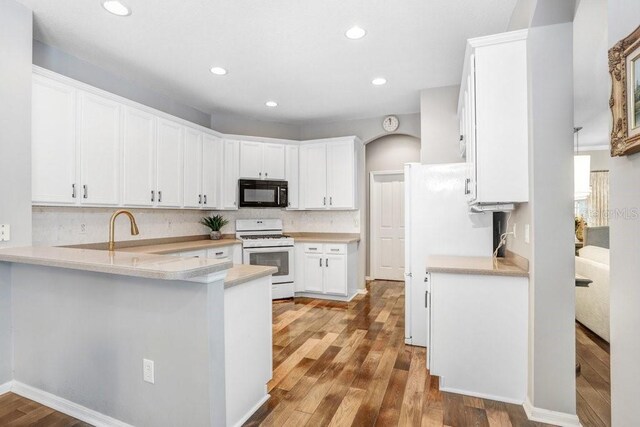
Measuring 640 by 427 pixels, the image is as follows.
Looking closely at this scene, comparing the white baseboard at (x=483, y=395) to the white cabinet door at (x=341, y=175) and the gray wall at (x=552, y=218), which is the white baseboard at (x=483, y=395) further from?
the white cabinet door at (x=341, y=175)

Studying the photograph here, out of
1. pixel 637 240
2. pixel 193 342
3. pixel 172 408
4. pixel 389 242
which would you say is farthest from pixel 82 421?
pixel 389 242

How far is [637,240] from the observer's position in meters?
1.02

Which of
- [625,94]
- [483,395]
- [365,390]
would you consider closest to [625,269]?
[625,94]

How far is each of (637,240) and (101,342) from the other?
2.55m

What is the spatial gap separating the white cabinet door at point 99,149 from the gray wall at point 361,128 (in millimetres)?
2948

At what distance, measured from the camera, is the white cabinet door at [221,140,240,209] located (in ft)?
15.4

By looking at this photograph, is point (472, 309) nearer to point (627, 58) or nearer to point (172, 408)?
point (627, 58)

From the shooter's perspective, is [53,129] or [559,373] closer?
[559,373]

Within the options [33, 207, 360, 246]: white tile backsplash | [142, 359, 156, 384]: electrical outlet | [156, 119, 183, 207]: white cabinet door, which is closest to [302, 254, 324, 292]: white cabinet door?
[33, 207, 360, 246]: white tile backsplash

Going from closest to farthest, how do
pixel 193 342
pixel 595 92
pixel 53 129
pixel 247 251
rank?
1. pixel 193 342
2. pixel 53 129
3. pixel 595 92
4. pixel 247 251

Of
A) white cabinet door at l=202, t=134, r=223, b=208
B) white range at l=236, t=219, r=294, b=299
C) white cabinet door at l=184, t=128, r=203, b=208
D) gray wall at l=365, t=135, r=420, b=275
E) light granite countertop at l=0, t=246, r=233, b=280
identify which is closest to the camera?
light granite countertop at l=0, t=246, r=233, b=280

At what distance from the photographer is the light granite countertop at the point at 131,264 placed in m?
1.45

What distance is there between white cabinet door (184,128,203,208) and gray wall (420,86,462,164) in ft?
9.37

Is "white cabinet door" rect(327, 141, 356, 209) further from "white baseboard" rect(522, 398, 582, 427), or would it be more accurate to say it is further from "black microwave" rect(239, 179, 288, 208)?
"white baseboard" rect(522, 398, 582, 427)
